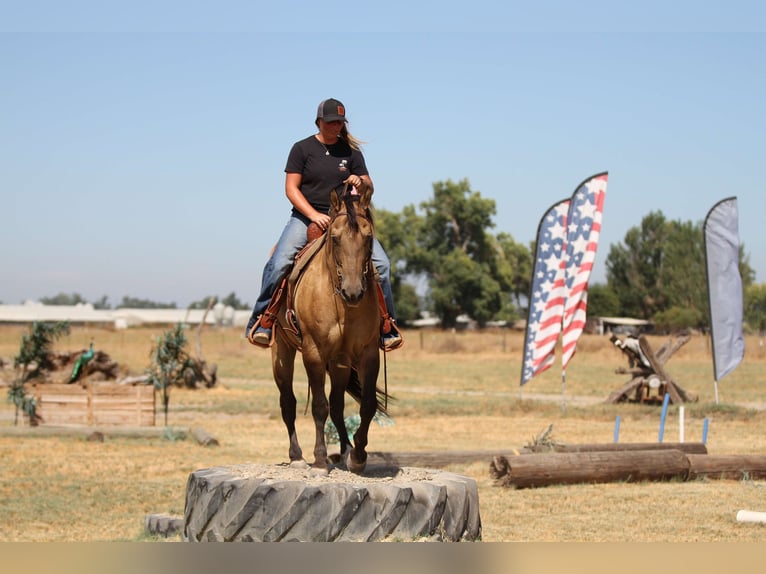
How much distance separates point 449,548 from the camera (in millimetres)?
1717

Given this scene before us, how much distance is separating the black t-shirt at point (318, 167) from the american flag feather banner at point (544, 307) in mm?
16983

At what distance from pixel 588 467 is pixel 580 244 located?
11.2 metres

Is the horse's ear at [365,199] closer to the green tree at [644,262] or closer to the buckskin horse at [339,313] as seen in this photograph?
the buckskin horse at [339,313]

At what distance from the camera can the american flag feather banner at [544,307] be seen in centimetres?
2395

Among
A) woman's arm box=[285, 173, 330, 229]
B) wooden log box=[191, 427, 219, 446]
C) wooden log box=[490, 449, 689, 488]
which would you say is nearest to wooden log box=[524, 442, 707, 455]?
wooden log box=[490, 449, 689, 488]

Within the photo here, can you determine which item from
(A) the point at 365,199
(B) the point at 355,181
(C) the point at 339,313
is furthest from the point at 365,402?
(B) the point at 355,181

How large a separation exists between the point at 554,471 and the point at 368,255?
26.0 feet

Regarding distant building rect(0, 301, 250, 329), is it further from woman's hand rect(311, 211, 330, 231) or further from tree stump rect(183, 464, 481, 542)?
tree stump rect(183, 464, 481, 542)

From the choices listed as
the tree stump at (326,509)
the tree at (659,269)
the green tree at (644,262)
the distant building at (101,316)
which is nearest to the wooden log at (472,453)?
the tree stump at (326,509)

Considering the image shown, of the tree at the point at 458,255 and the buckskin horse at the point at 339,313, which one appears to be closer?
the buckskin horse at the point at 339,313

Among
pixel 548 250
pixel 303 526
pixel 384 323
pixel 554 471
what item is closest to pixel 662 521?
pixel 554 471

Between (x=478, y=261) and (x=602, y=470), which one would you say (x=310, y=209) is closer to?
(x=602, y=470)

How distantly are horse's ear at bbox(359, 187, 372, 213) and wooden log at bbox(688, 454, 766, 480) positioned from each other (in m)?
9.18

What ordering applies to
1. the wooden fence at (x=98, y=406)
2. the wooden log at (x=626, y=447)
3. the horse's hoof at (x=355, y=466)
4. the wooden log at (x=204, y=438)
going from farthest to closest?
the wooden fence at (x=98, y=406), the wooden log at (x=204, y=438), the wooden log at (x=626, y=447), the horse's hoof at (x=355, y=466)
